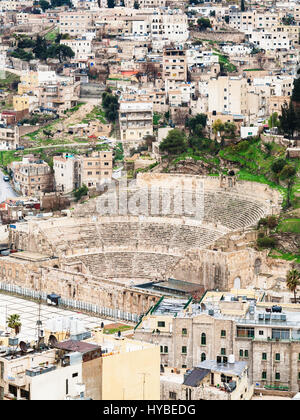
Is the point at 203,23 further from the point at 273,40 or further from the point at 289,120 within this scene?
the point at 289,120

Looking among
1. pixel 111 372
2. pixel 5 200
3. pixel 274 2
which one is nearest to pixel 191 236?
pixel 5 200

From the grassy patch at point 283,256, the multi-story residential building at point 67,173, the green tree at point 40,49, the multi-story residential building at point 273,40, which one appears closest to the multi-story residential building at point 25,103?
the green tree at point 40,49

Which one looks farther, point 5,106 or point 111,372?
point 5,106

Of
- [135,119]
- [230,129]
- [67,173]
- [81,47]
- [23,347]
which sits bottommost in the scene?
[67,173]

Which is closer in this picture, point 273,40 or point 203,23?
point 273,40

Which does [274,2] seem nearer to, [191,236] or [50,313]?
[191,236]

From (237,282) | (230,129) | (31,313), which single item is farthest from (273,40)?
(31,313)

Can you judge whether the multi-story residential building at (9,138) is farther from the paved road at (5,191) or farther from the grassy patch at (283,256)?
the grassy patch at (283,256)
